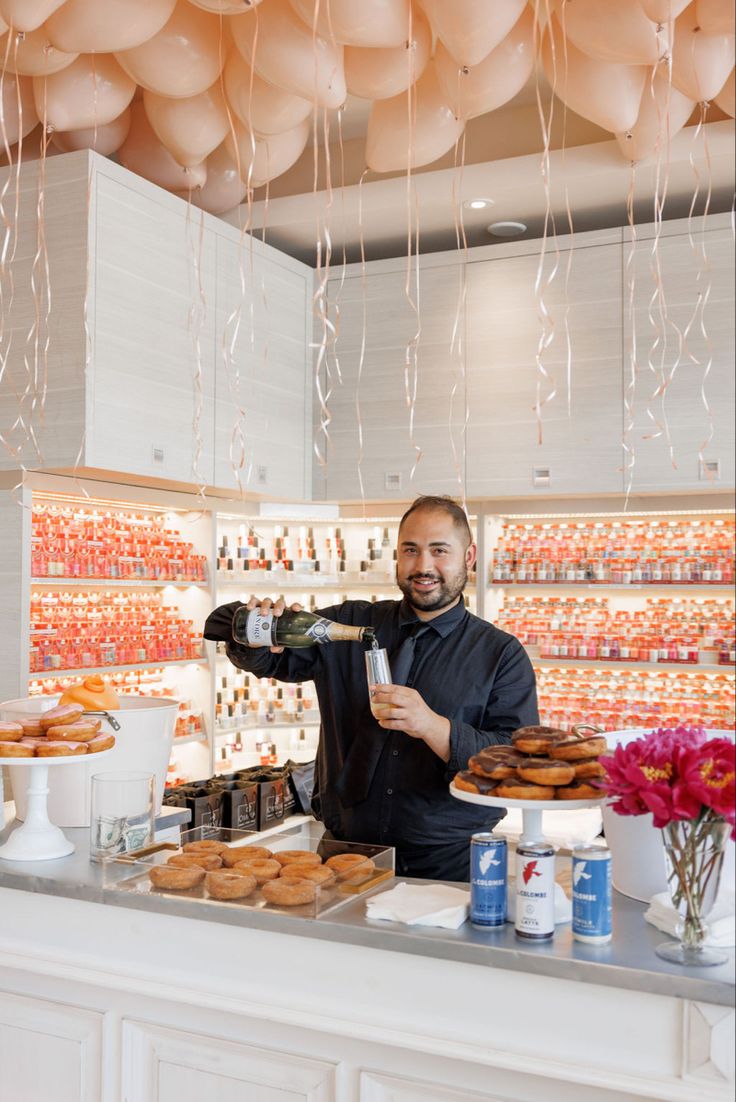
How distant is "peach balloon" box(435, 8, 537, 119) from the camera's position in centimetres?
273

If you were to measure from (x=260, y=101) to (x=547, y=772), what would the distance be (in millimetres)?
2169

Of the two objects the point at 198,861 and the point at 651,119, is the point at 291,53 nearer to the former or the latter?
the point at 651,119

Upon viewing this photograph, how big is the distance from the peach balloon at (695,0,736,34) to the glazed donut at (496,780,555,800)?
1.98 m

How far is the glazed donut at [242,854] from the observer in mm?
1859

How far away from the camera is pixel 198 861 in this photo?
73.4 inches

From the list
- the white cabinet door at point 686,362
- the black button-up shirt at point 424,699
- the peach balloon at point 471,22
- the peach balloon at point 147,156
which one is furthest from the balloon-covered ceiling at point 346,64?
the black button-up shirt at point 424,699

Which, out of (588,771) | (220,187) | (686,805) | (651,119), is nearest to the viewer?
(686,805)

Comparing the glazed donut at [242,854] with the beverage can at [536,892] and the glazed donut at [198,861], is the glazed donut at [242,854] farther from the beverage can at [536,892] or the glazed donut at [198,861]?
the beverage can at [536,892]

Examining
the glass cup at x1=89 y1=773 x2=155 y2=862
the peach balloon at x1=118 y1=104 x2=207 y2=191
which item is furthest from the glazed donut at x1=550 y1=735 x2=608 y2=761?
the peach balloon at x1=118 y1=104 x2=207 y2=191

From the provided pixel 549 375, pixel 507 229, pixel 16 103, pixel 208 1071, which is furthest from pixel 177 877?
pixel 507 229

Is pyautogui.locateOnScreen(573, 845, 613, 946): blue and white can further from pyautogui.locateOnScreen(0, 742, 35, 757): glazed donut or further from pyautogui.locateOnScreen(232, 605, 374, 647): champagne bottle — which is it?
pyautogui.locateOnScreen(0, 742, 35, 757): glazed donut

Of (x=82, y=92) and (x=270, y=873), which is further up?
(x=82, y=92)

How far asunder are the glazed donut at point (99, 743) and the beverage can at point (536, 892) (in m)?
0.90

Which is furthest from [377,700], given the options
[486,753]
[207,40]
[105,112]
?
[105,112]
